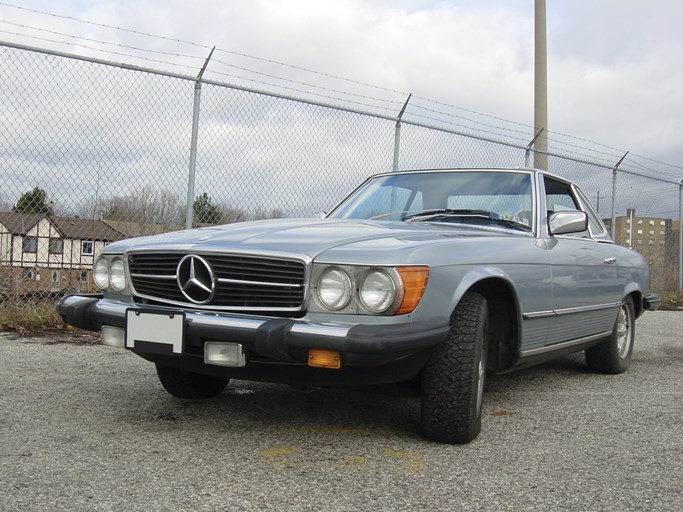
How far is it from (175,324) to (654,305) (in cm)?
427

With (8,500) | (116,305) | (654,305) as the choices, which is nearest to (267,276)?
(116,305)

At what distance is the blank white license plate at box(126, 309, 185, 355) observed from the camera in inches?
106

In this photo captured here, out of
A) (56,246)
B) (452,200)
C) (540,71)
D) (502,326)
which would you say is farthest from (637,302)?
(540,71)

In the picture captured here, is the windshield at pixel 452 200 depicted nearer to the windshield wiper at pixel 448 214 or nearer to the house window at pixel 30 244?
the windshield wiper at pixel 448 214

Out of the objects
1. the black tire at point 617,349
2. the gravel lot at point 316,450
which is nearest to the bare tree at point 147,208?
the gravel lot at point 316,450

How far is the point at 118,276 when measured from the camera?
321cm

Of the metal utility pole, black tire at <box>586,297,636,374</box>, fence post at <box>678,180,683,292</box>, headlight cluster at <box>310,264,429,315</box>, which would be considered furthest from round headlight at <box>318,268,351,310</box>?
the metal utility pole

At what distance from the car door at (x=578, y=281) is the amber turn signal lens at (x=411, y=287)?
4.48ft

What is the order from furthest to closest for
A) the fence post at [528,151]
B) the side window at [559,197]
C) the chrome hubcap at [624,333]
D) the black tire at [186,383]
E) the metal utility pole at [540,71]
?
1. the metal utility pole at [540,71]
2. the fence post at [528,151]
3. the chrome hubcap at [624,333]
4. the side window at [559,197]
5. the black tire at [186,383]

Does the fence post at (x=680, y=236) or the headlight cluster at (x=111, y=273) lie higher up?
the fence post at (x=680, y=236)

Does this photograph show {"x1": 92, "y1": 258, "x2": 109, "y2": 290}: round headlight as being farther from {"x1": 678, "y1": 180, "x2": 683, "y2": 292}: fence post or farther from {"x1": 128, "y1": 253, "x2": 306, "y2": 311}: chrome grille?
{"x1": 678, "y1": 180, "x2": 683, "y2": 292}: fence post

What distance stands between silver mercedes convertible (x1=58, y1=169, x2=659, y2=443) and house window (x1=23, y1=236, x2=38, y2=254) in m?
3.27

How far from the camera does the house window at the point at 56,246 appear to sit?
6.27m

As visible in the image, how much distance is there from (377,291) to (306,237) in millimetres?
483
